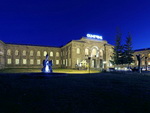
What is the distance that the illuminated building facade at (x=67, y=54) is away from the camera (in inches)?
1640

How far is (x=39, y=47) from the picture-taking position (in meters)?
49.0

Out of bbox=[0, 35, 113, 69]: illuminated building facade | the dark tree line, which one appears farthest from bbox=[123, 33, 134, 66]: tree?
bbox=[0, 35, 113, 69]: illuminated building facade

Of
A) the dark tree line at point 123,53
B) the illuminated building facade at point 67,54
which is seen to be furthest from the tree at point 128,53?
the illuminated building facade at point 67,54

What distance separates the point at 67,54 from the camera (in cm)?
4466

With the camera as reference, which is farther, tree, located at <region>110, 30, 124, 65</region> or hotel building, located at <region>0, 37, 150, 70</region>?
hotel building, located at <region>0, 37, 150, 70</region>

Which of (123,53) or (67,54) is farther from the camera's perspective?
(67,54)

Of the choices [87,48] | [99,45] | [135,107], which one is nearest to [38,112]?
[135,107]

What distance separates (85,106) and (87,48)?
1628 inches

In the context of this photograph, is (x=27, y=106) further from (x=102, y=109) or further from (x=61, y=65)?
(x=61, y=65)

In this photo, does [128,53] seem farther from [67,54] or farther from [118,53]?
[67,54]

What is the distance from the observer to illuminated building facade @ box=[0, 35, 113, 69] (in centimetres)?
4166

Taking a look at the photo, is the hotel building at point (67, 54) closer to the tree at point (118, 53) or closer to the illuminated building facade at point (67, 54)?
the illuminated building facade at point (67, 54)

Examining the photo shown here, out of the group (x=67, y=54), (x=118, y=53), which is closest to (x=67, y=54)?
(x=67, y=54)

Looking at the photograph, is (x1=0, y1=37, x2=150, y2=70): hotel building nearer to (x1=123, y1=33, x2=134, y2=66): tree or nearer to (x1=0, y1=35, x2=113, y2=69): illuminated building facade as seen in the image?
(x1=0, y1=35, x2=113, y2=69): illuminated building facade
